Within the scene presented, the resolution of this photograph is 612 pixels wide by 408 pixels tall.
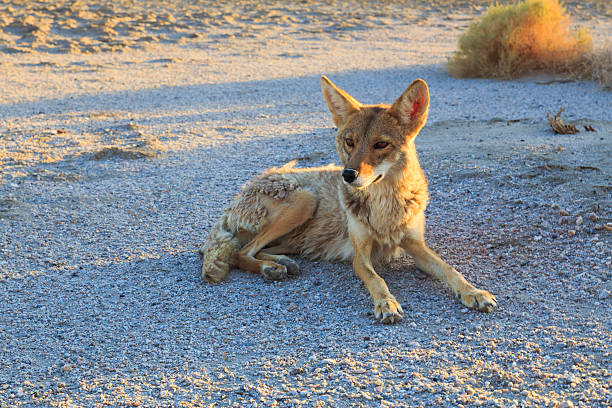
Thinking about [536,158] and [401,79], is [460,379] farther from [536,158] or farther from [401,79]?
[401,79]

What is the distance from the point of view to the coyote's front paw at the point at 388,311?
426 centimetres

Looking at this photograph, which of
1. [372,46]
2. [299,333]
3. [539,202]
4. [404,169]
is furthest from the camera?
[372,46]

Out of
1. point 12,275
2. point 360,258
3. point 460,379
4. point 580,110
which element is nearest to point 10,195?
point 12,275

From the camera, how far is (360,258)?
16.3ft

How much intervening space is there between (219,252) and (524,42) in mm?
10664

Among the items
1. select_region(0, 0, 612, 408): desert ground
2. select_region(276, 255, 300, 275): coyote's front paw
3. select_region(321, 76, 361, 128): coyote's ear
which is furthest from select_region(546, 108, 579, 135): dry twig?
select_region(276, 255, 300, 275): coyote's front paw

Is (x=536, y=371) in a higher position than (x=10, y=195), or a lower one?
higher

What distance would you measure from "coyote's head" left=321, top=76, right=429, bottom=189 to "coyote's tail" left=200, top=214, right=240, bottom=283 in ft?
4.43

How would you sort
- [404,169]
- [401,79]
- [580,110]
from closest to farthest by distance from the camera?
[404,169], [580,110], [401,79]

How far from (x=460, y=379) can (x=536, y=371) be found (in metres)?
0.45

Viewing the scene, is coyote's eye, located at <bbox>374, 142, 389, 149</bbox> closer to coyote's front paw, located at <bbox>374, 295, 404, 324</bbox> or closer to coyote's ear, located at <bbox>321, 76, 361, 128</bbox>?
coyote's ear, located at <bbox>321, 76, 361, 128</bbox>

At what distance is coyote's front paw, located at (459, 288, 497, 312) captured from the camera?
→ 14.3 feet

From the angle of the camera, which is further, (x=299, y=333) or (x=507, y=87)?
(x=507, y=87)

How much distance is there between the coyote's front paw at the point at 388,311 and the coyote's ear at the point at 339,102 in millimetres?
1457
